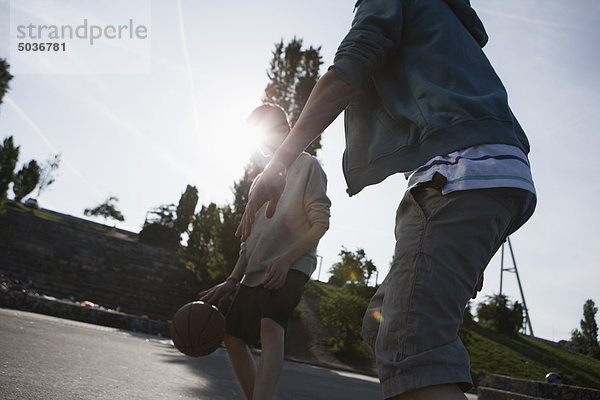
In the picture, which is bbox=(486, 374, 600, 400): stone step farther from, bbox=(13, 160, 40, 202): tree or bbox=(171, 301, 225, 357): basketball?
bbox=(13, 160, 40, 202): tree

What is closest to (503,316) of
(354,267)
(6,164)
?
(354,267)

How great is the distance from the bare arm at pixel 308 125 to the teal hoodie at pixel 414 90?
1.7 inches

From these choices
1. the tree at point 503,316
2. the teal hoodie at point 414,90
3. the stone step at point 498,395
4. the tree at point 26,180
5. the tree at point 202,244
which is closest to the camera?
the teal hoodie at point 414,90

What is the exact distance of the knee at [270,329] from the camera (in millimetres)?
2484

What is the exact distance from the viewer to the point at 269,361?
2.39m

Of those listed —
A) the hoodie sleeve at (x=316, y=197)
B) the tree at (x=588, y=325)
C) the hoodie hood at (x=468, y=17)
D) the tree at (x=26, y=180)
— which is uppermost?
the tree at (x=26, y=180)

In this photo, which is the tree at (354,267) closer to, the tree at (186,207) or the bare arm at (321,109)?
the bare arm at (321,109)

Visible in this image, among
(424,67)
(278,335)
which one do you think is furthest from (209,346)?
(424,67)

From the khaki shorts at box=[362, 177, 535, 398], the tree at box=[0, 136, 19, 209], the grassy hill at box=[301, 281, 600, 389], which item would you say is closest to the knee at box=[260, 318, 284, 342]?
the khaki shorts at box=[362, 177, 535, 398]

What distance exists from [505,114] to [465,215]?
39cm

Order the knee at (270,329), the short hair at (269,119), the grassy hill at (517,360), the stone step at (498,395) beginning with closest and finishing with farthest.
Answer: the knee at (270,329)
the short hair at (269,119)
the stone step at (498,395)
the grassy hill at (517,360)

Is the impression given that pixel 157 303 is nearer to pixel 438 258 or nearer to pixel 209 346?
pixel 209 346

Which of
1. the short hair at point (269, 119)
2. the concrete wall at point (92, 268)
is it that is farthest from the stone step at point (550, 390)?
the concrete wall at point (92, 268)

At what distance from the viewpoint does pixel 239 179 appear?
2255 cm
